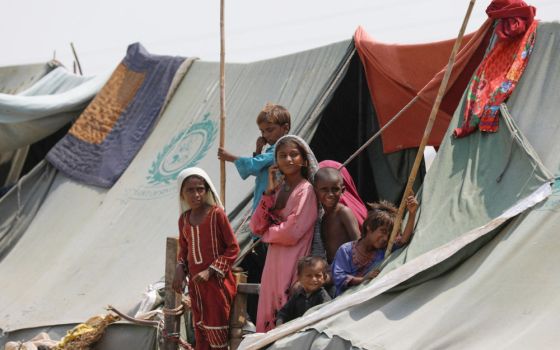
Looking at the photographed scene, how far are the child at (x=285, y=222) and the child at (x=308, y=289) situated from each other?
219 millimetres

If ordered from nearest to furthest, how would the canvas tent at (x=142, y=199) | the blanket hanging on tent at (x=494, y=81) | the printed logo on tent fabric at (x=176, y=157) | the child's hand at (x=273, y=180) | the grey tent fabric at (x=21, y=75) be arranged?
1. the blanket hanging on tent at (x=494, y=81)
2. the child's hand at (x=273, y=180)
3. the canvas tent at (x=142, y=199)
4. the printed logo on tent fabric at (x=176, y=157)
5. the grey tent fabric at (x=21, y=75)

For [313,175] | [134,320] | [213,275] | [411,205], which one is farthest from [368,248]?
[134,320]

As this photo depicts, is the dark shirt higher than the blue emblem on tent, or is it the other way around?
the blue emblem on tent

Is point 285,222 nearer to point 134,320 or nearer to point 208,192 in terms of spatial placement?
point 208,192

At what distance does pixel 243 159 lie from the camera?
6.06m

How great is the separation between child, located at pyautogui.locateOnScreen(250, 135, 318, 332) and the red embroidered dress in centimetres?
18

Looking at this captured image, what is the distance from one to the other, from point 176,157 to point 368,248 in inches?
124

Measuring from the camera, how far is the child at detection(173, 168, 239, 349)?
549 cm

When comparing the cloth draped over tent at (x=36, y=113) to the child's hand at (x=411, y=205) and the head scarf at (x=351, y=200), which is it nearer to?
the head scarf at (x=351, y=200)

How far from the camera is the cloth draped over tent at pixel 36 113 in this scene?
9281 mm

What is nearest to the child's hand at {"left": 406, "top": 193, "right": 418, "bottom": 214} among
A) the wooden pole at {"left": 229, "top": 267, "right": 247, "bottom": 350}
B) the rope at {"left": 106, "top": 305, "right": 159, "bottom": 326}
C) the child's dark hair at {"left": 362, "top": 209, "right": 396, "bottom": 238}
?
the child's dark hair at {"left": 362, "top": 209, "right": 396, "bottom": 238}

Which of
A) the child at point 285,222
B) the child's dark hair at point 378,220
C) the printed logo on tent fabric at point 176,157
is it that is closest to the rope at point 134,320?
the child at point 285,222

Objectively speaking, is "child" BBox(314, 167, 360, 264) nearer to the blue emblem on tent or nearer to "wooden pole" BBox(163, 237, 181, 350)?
"wooden pole" BBox(163, 237, 181, 350)

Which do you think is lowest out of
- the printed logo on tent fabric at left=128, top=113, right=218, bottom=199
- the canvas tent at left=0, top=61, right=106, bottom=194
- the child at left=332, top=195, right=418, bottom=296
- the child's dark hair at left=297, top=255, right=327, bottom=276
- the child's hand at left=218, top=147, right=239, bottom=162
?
the child's dark hair at left=297, top=255, right=327, bottom=276
